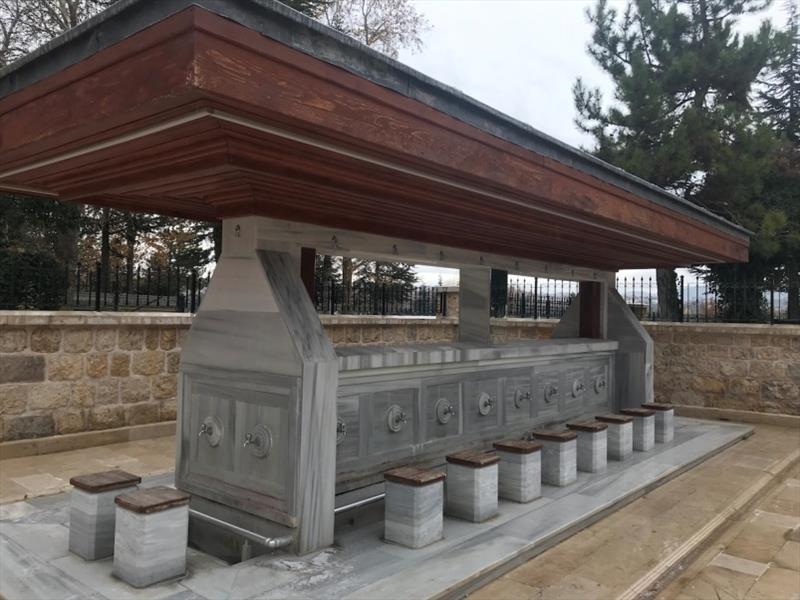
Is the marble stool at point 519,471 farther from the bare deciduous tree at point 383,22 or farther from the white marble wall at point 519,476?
the bare deciduous tree at point 383,22

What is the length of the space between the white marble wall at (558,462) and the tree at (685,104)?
8.82 m

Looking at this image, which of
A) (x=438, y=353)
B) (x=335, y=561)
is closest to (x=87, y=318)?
(x=438, y=353)

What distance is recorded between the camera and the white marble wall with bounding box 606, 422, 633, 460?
603 cm

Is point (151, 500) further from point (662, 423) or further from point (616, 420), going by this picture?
point (662, 423)

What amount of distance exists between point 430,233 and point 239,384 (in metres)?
2.14

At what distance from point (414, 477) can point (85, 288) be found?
19.0ft

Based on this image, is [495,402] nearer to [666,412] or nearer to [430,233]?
[430,233]

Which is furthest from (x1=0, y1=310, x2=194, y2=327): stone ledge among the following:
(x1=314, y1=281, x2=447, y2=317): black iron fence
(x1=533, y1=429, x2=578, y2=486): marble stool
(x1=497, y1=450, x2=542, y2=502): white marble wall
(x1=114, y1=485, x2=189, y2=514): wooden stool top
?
(x1=533, y1=429, x2=578, y2=486): marble stool

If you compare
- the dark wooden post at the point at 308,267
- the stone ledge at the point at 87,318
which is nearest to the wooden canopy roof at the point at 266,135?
the dark wooden post at the point at 308,267

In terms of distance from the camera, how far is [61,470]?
18.7 feet

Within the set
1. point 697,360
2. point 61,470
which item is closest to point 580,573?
point 61,470

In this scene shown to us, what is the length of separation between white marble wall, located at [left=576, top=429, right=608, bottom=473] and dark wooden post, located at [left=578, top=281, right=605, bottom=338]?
9.12 ft

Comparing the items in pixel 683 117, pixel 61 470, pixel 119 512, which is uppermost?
pixel 683 117

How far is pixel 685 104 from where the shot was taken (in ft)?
45.3
